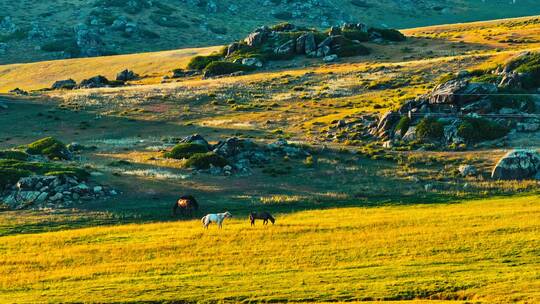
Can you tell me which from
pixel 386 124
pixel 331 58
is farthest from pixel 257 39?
pixel 386 124

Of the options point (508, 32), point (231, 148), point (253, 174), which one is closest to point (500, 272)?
point (253, 174)

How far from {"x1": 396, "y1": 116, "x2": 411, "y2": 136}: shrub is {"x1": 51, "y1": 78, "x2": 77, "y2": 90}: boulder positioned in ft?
226

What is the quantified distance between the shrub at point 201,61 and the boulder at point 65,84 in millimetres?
21285

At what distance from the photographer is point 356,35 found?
423 ft

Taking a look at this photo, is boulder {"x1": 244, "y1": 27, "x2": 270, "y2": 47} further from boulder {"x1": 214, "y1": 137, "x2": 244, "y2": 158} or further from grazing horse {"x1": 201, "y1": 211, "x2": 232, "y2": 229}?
grazing horse {"x1": 201, "y1": 211, "x2": 232, "y2": 229}

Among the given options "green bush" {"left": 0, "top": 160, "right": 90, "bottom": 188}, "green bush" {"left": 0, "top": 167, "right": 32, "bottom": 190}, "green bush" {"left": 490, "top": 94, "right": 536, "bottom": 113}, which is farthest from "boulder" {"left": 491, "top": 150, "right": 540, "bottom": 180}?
"green bush" {"left": 0, "top": 167, "right": 32, "bottom": 190}

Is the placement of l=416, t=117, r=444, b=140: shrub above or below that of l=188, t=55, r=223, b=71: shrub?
below

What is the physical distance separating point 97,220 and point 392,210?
19916 millimetres

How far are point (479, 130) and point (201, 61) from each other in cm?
7362

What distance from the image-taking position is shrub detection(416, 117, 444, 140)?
215 feet

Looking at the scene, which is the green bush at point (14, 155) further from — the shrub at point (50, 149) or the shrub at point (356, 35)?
the shrub at point (356, 35)

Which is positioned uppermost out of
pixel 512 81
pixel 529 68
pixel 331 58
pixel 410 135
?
pixel 331 58

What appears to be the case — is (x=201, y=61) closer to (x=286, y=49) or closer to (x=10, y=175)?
(x=286, y=49)

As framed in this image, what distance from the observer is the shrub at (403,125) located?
6757 centimetres
